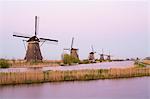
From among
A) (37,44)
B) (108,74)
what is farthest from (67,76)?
(37,44)

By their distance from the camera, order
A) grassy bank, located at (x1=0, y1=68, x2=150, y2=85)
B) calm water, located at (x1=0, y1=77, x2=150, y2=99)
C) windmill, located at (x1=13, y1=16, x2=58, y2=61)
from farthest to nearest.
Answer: windmill, located at (x1=13, y1=16, x2=58, y2=61)
grassy bank, located at (x1=0, y1=68, x2=150, y2=85)
calm water, located at (x1=0, y1=77, x2=150, y2=99)

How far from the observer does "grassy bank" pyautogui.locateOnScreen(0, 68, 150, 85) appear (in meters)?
12.5

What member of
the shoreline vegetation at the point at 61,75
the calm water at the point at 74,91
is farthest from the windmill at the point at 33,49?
the calm water at the point at 74,91

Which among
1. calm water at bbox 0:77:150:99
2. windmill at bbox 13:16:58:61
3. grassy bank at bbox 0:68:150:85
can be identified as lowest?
calm water at bbox 0:77:150:99

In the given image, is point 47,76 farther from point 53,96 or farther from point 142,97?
point 142,97

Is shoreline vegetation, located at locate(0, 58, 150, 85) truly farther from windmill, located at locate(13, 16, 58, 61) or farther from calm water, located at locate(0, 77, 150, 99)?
windmill, located at locate(13, 16, 58, 61)

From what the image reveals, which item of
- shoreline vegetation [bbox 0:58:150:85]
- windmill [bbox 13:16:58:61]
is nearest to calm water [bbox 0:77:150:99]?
shoreline vegetation [bbox 0:58:150:85]

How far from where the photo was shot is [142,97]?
372 inches

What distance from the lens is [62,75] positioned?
13.9m

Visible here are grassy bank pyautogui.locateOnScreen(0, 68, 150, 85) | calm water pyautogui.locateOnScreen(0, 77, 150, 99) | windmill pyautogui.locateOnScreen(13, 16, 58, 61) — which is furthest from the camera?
windmill pyautogui.locateOnScreen(13, 16, 58, 61)

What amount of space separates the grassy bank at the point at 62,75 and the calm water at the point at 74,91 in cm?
65

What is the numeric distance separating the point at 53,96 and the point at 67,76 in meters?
4.09

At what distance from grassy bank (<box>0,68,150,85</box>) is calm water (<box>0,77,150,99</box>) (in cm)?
65

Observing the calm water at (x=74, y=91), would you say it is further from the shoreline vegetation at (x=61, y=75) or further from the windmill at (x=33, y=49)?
the windmill at (x=33, y=49)
